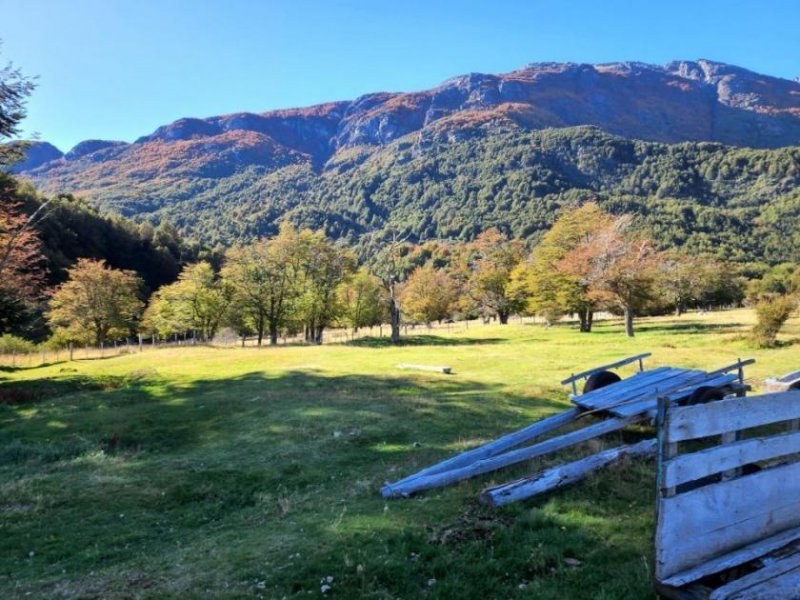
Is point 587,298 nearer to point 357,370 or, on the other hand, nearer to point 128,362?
point 357,370

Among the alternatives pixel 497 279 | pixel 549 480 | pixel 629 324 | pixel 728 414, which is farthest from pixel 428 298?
pixel 728 414

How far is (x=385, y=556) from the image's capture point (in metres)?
6.25

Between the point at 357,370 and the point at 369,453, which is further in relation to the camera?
the point at 357,370

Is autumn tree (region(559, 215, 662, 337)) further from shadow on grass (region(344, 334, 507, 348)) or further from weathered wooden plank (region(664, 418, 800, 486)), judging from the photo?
weathered wooden plank (region(664, 418, 800, 486))

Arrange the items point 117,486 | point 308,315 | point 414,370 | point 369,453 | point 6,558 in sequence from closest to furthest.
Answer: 1. point 6,558
2. point 117,486
3. point 369,453
4. point 414,370
5. point 308,315

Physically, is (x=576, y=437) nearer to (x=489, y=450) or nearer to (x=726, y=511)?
(x=489, y=450)

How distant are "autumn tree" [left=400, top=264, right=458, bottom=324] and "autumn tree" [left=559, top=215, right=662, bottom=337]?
147 feet

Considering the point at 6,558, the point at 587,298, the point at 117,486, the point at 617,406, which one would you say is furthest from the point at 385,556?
the point at 587,298

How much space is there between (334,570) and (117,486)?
6.95 metres

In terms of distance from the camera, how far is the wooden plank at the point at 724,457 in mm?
4491

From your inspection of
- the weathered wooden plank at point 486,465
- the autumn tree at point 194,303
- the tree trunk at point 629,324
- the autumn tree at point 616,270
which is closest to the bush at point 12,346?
the autumn tree at point 194,303

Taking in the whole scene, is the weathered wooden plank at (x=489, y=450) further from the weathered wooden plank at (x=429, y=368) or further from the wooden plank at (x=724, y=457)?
the weathered wooden plank at (x=429, y=368)

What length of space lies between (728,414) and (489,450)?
230 inches

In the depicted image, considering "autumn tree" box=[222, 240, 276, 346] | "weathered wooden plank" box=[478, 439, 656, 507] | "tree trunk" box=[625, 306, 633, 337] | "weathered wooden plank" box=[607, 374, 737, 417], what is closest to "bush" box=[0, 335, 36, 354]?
"autumn tree" box=[222, 240, 276, 346]
